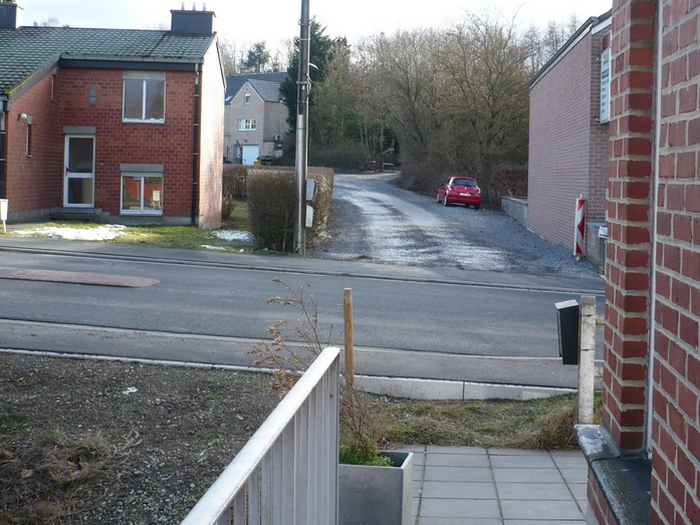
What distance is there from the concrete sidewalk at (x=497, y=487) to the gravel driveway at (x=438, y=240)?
1459 cm

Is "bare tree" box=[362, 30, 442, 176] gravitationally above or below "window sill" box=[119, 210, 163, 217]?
above

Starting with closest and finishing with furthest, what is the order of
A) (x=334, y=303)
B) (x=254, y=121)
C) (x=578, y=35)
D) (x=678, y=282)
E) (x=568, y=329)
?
(x=678, y=282) → (x=568, y=329) → (x=334, y=303) → (x=578, y=35) → (x=254, y=121)

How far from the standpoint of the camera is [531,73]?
47.4m

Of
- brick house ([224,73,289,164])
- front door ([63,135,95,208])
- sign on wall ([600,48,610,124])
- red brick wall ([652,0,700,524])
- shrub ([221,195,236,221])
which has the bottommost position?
red brick wall ([652,0,700,524])

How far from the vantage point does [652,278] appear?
12.0ft

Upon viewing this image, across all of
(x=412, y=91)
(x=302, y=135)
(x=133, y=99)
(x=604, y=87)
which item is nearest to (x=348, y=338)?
(x=302, y=135)

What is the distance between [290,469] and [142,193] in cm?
2832

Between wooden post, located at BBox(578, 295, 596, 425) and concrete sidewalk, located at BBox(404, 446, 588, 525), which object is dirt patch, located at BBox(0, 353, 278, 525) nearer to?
concrete sidewalk, located at BBox(404, 446, 588, 525)

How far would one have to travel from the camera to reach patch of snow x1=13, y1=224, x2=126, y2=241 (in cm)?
2347

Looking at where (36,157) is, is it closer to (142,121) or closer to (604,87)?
(142,121)

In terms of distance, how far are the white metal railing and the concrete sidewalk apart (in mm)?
2279

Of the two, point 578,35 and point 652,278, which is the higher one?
point 578,35

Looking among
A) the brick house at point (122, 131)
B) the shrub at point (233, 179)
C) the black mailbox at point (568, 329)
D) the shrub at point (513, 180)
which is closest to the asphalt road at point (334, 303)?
the black mailbox at point (568, 329)

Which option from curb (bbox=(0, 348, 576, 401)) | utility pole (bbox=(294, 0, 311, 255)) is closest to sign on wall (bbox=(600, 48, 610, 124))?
utility pole (bbox=(294, 0, 311, 255))
